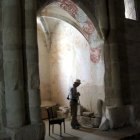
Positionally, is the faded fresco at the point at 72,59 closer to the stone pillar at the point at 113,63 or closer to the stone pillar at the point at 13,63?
the stone pillar at the point at 113,63

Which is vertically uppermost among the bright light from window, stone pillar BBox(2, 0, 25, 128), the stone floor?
the bright light from window

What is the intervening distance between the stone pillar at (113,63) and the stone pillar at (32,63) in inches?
101

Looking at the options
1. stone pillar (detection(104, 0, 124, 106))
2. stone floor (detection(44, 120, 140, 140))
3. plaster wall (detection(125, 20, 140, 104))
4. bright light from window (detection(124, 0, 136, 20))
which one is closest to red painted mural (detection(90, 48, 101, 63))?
stone pillar (detection(104, 0, 124, 106))

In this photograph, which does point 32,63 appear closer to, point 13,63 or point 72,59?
point 13,63

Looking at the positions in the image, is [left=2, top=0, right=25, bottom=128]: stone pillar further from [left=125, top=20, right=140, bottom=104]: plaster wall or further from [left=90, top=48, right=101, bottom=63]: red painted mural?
[left=125, top=20, right=140, bottom=104]: plaster wall

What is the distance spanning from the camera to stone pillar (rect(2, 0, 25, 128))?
4750 millimetres

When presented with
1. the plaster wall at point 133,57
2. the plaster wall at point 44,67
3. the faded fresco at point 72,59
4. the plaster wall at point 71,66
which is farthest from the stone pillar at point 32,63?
the plaster wall at point 44,67

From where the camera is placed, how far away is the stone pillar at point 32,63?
16.3 ft

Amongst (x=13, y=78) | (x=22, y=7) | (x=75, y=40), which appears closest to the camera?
(x=13, y=78)

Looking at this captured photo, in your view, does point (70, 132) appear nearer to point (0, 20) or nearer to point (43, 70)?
point (0, 20)

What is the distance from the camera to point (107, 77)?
7.00 meters

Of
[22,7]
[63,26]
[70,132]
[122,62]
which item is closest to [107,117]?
[70,132]

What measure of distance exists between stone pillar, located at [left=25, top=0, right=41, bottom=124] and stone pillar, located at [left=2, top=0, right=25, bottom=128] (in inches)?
7.1

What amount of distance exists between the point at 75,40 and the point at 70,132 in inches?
158
